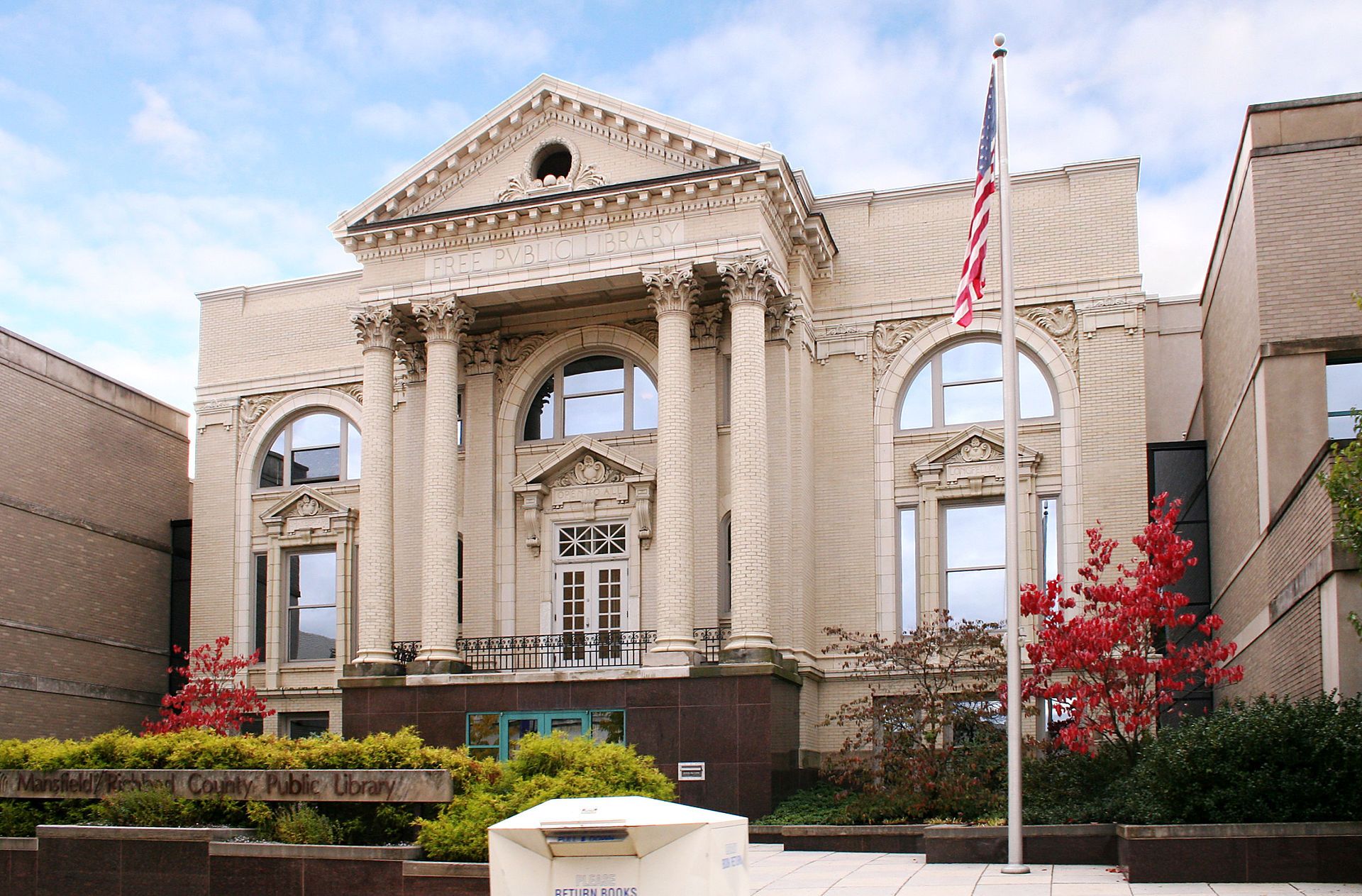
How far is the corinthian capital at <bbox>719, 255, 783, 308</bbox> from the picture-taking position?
2819 cm

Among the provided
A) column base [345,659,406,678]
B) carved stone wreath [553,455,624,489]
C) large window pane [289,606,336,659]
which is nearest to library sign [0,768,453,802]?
column base [345,659,406,678]

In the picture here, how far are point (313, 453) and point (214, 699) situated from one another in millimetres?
6813

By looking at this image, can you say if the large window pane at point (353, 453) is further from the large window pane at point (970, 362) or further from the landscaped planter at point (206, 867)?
the landscaped planter at point (206, 867)

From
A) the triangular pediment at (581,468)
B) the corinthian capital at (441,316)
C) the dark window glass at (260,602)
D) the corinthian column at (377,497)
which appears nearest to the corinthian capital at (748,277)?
the triangular pediment at (581,468)

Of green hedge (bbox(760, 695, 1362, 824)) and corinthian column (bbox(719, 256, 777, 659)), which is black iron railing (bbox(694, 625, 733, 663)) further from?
green hedge (bbox(760, 695, 1362, 824))

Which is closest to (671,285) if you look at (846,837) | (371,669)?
(371,669)

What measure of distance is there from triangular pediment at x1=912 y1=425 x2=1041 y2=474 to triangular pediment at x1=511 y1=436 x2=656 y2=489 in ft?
20.2

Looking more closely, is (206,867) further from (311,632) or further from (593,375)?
(311,632)

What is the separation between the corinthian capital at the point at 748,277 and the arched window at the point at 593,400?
4158mm

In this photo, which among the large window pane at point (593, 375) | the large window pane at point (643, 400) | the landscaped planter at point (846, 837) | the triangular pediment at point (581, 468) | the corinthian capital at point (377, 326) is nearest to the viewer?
Result: the landscaped planter at point (846, 837)

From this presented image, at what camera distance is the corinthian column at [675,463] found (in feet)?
90.2

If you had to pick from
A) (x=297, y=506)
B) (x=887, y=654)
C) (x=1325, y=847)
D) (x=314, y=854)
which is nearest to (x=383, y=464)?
(x=297, y=506)

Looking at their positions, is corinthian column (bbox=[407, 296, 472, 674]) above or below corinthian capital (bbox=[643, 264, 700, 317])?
below

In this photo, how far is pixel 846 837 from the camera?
23250mm
